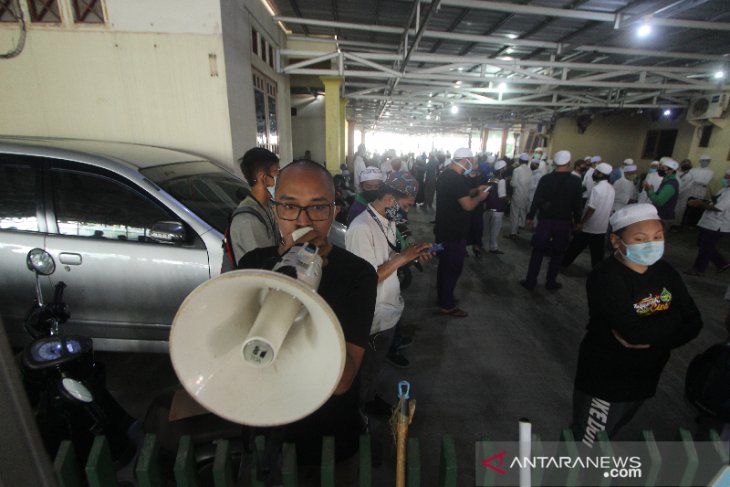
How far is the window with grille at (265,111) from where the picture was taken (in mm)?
6336

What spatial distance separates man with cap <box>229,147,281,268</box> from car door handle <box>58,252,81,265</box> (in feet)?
3.94

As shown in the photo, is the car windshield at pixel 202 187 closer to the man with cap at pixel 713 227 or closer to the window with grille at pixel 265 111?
the window with grille at pixel 265 111

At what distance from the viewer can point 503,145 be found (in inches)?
1107

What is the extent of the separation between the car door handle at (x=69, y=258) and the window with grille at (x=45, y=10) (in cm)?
398

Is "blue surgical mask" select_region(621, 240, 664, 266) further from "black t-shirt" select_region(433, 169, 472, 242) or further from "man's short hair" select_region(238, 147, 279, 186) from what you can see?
"man's short hair" select_region(238, 147, 279, 186)

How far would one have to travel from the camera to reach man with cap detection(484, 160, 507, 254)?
248 inches

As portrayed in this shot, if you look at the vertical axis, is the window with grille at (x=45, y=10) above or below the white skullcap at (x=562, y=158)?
above

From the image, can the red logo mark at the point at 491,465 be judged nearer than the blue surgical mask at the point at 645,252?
Yes

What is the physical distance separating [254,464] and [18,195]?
2895 millimetres

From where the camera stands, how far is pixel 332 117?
361 inches

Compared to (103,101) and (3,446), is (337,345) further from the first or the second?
(103,101)

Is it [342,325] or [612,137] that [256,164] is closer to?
[342,325]

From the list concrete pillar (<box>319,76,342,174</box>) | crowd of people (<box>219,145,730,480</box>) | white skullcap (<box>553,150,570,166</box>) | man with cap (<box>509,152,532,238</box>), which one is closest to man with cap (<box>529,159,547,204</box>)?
man with cap (<box>509,152,532,238</box>)

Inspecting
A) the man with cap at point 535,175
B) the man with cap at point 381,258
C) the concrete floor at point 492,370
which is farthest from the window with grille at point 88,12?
the man with cap at point 535,175
